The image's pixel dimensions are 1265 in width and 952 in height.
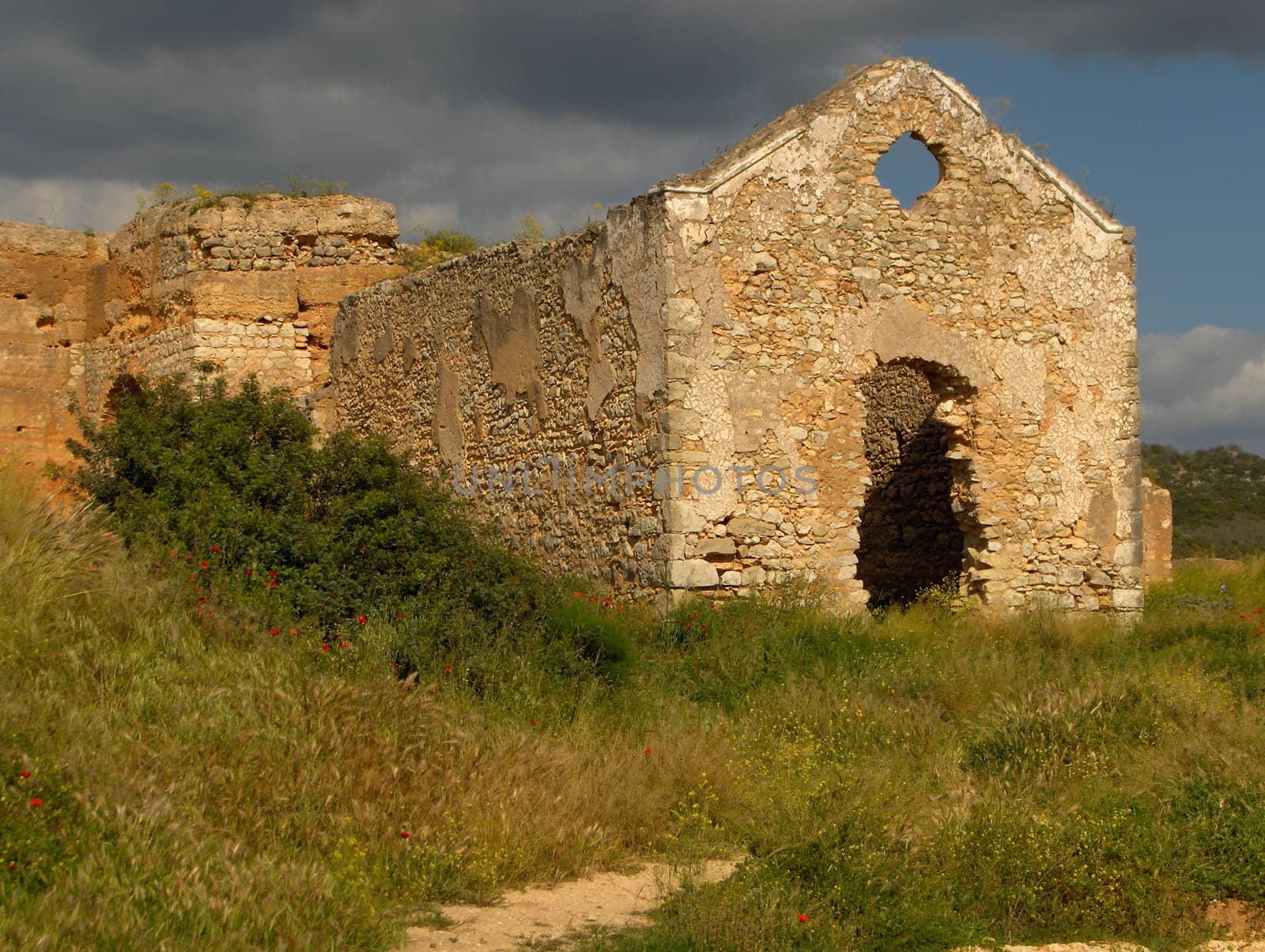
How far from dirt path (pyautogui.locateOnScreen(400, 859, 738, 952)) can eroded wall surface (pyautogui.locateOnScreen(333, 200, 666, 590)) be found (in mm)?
4122

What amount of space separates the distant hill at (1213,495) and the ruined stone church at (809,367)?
11258 mm

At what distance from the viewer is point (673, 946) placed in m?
4.90

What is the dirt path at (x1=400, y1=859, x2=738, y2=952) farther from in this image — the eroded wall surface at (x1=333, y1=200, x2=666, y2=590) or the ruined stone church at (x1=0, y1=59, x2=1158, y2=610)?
the eroded wall surface at (x1=333, y1=200, x2=666, y2=590)

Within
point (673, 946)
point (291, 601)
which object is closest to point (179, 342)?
point (291, 601)

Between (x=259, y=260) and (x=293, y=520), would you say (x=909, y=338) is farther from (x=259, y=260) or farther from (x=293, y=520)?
(x=259, y=260)

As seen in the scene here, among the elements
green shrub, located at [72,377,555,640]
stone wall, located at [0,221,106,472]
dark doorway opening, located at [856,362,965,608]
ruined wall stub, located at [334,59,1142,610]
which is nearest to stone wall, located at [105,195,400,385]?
stone wall, located at [0,221,106,472]

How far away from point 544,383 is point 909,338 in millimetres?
3132

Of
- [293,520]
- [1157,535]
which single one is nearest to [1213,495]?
[1157,535]

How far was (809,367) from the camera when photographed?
10.2 meters

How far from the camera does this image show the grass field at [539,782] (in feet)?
16.2

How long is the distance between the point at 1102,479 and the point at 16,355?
41.4 ft

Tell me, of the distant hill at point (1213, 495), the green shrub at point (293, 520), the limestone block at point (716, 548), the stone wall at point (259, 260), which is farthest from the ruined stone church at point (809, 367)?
the distant hill at point (1213, 495)

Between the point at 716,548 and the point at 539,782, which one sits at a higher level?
the point at 716,548

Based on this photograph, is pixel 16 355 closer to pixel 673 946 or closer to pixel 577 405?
pixel 577 405
